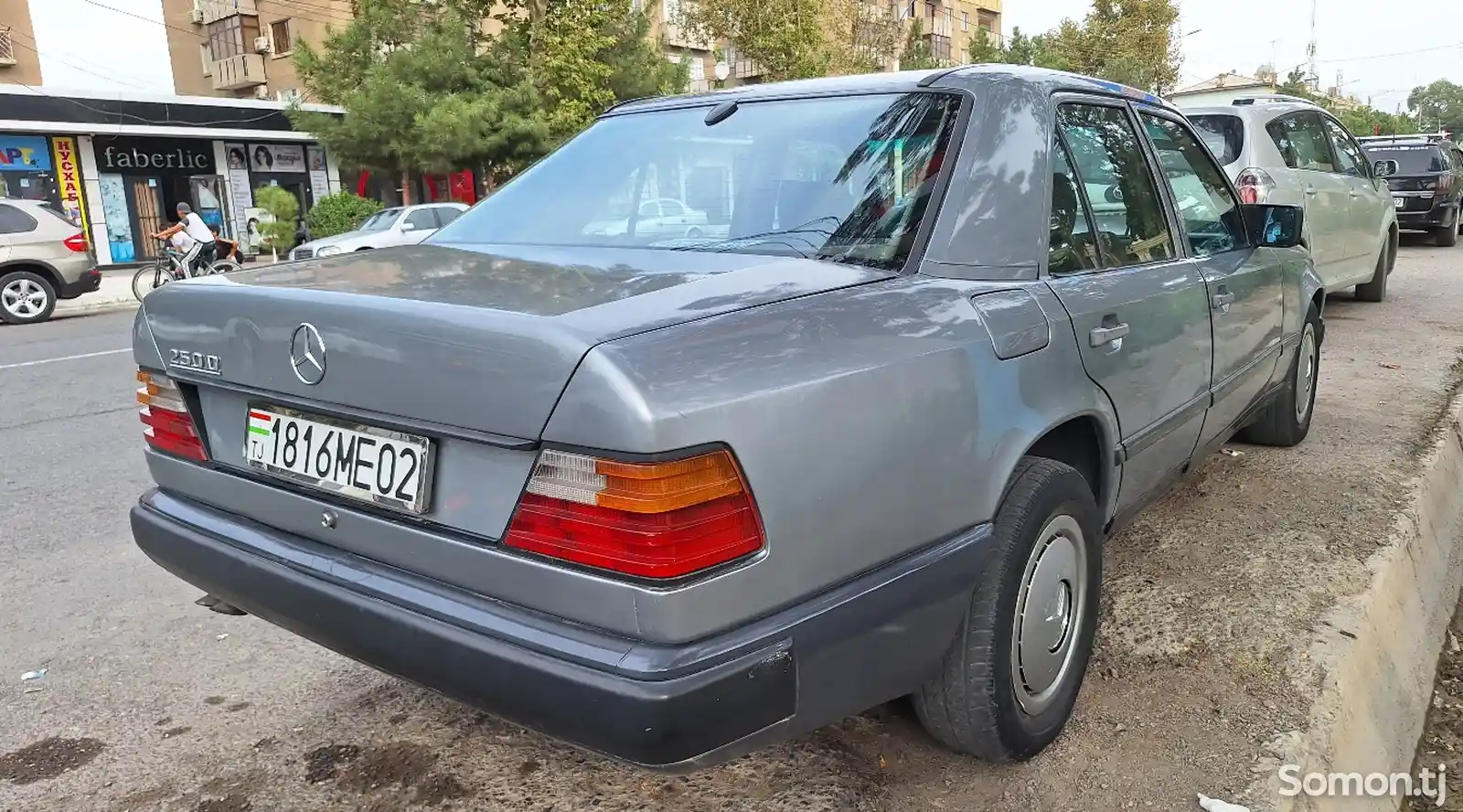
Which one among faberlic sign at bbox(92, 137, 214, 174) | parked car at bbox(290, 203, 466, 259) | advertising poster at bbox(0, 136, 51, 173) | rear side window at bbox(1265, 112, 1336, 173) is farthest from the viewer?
faberlic sign at bbox(92, 137, 214, 174)

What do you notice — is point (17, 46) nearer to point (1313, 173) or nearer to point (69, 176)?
point (69, 176)

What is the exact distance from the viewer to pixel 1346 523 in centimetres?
371

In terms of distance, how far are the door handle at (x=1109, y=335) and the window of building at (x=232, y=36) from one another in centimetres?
4054

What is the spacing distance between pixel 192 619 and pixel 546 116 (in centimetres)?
2197

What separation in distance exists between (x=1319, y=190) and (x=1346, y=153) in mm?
1280

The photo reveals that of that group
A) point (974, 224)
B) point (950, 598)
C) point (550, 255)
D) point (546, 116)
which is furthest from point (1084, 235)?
point (546, 116)

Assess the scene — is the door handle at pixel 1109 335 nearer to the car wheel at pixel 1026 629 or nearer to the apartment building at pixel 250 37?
the car wheel at pixel 1026 629

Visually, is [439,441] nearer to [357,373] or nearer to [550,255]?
[357,373]

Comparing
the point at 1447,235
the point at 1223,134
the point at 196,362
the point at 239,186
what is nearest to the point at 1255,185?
the point at 1223,134

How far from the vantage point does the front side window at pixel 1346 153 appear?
806 cm

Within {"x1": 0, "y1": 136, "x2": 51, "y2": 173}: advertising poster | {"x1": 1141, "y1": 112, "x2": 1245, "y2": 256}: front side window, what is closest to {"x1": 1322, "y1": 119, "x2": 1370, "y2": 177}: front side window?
{"x1": 1141, "y1": 112, "x2": 1245, "y2": 256}: front side window

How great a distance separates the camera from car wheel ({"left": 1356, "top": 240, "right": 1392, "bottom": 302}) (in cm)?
916

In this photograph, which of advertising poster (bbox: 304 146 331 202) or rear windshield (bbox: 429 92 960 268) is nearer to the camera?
rear windshield (bbox: 429 92 960 268)

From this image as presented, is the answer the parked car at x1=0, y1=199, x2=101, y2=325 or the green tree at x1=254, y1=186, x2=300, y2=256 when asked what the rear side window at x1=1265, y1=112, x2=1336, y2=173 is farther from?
the green tree at x1=254, y1=186, x2=300, y2=256
